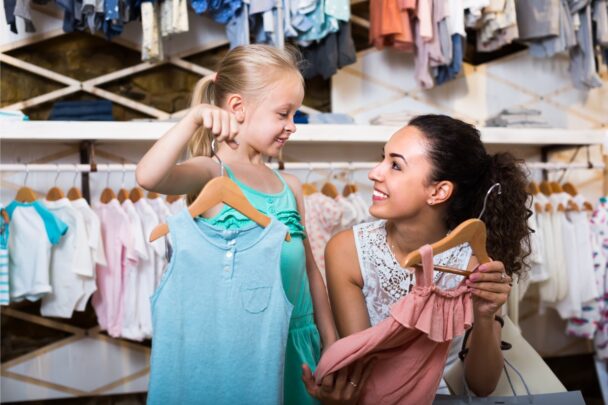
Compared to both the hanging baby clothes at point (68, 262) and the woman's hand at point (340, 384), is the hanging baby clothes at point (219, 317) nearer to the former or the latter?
the woman's hand at point (340, 384)

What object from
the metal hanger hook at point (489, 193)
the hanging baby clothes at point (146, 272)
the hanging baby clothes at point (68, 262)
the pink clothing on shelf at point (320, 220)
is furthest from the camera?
the pink clothing on shelf at point (320, 220)

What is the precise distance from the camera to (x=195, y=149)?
5.67 ft

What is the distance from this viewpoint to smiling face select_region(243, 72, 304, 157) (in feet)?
5.25

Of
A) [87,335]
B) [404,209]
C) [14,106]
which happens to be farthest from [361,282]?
[14,106]

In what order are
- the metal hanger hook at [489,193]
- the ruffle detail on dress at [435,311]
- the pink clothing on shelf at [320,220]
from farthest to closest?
the pink clothing on shelf at [320,220] < the metal hanger hook at [489,193] < the ruffle detail on dress at [435,311]

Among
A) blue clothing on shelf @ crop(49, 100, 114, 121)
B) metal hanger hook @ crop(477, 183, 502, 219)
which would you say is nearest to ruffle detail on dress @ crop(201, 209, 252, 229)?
metal hanger hook @ crop(477, 183, 502, 219)

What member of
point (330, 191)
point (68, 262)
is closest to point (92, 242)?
point (68, 262)

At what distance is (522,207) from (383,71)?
6.61 feet

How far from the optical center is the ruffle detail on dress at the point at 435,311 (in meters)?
1.44

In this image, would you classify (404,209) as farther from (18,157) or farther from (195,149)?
(18,157)

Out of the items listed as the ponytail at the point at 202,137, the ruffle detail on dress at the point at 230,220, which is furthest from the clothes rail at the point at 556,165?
the ruffle detail on dress at the point at 230,220

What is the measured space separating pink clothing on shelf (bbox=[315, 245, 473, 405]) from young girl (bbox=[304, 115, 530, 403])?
16 cm

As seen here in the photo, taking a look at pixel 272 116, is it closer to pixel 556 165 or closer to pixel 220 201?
pixel 220 201

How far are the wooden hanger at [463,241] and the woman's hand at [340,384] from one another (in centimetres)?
29
